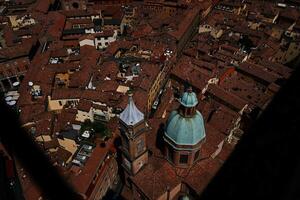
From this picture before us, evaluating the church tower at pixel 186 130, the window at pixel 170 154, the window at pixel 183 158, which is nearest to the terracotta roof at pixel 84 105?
the window at pixel 170 154

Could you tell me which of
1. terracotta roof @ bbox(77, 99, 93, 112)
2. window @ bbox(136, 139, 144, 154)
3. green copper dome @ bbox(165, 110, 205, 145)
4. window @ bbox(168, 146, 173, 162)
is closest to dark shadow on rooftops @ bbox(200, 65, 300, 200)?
green copper dome @ bbox(165, 110, 205, 145)

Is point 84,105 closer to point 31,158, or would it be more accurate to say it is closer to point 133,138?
point 133,138

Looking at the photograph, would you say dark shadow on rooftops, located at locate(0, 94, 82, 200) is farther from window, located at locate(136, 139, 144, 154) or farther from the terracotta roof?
A: the terracotta roof

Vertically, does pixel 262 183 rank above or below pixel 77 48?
above

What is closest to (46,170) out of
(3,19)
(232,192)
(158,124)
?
(232,192)

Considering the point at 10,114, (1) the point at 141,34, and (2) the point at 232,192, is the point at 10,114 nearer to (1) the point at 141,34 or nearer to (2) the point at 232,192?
(2) the point at 232,192

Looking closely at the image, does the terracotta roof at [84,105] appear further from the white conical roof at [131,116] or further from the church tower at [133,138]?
the white conical roof at [131,116]

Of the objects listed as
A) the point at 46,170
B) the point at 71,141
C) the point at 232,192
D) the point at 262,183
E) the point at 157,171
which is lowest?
the point at 71,141
